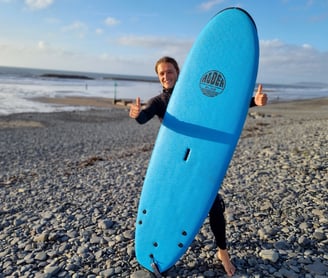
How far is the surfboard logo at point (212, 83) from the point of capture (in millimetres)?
3020

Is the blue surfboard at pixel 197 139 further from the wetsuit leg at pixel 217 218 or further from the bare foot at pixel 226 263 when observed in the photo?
the bare foot at pixel 226 263

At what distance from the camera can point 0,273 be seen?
3191 millimetres

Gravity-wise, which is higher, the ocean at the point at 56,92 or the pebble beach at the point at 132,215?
the ocean at the point at 56,92

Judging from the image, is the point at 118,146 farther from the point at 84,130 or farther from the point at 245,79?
the point at 245,79

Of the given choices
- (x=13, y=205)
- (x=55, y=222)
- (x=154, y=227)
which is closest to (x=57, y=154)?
(x=13, y=205)

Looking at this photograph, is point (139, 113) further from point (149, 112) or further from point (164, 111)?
point (164, 111)

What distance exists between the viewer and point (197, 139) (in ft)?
9.82

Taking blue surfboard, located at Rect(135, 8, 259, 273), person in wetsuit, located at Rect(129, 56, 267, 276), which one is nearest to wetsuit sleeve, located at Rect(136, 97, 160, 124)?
person in wetsuit, located at Rect(129, 56, 267, 276)

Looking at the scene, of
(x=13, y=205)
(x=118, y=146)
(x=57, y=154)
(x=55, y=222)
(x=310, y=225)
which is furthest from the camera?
(x=118, y=146)

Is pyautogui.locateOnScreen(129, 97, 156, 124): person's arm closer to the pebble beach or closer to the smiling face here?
the smiling face

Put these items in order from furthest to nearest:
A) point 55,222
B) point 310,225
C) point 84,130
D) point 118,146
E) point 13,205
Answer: point 84,130 < point 118,146 < point 13,205 < point 55,222 < point 310,225

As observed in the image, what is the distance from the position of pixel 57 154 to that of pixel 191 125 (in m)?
7.92

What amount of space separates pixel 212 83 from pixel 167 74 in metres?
0.47

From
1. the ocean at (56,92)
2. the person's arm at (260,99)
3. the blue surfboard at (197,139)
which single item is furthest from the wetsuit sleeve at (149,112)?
the ocean at (56,92)
